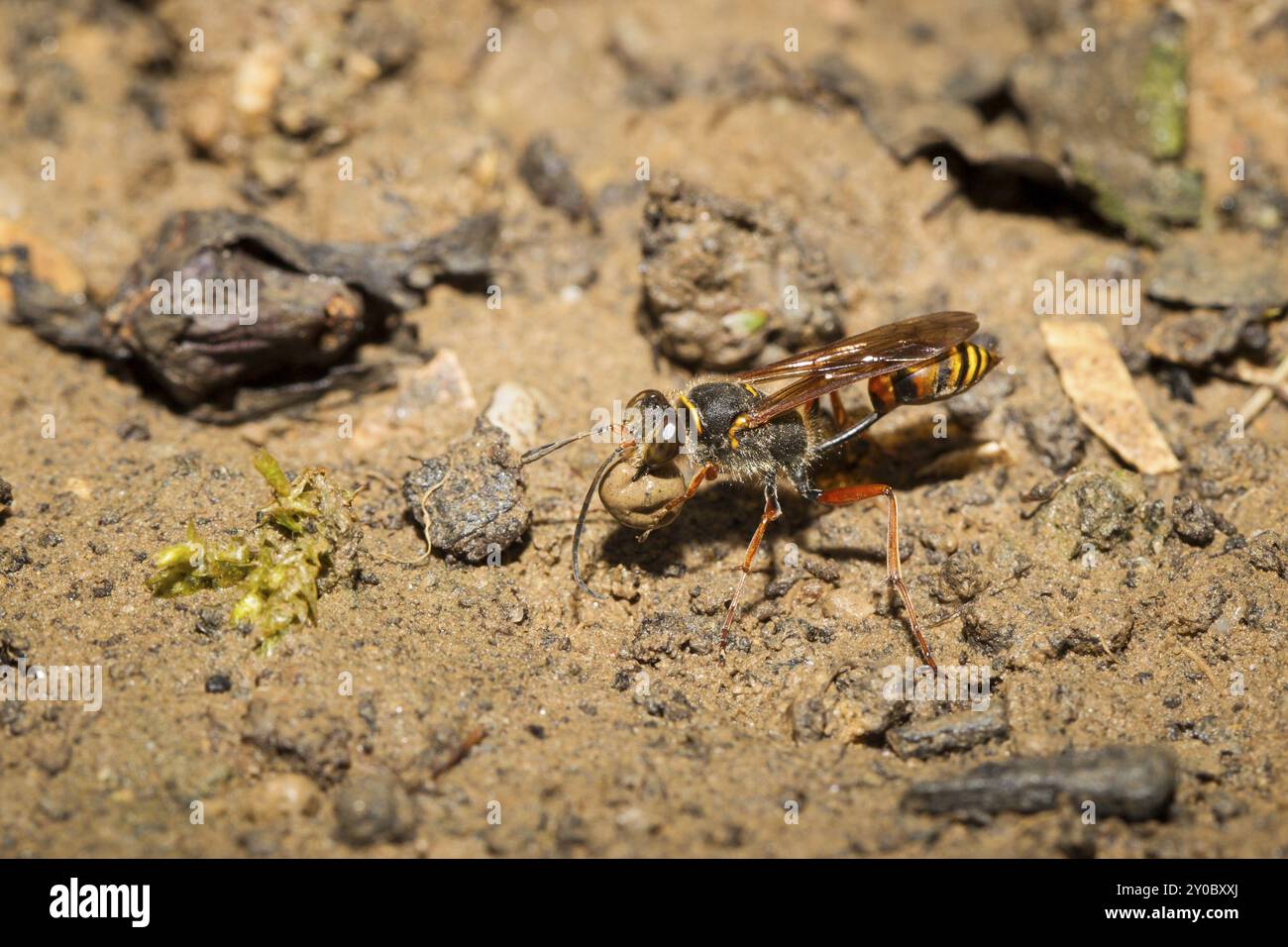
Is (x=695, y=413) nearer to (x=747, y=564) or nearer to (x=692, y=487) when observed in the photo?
(x=692, y=487)

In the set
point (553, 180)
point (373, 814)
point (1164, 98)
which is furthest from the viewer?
point (553, 180)

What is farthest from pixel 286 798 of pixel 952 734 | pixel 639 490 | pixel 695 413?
pixel 952 734

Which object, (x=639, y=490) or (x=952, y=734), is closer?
(x=952, y=734)

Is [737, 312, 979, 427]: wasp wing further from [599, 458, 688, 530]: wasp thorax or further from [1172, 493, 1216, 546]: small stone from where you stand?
[1172, 493, 1216, 546]: small stone

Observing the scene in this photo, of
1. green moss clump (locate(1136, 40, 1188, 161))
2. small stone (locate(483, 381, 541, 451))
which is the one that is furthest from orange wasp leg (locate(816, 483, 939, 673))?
green moss clump (locate(1136, 40, 1188, 161))
